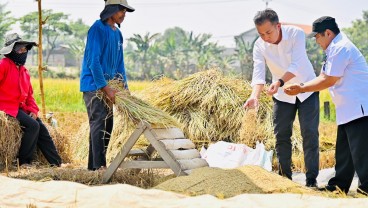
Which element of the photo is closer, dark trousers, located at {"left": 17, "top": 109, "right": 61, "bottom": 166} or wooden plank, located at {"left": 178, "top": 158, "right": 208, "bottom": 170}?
wooden plank, located at {"left": 178, "top": 158, "right": 208, "bottom": 170}

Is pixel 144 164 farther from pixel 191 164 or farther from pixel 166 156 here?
pixel 191 164

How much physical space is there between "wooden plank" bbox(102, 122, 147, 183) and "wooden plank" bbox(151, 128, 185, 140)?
111mm

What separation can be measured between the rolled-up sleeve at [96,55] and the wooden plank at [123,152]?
0.58m

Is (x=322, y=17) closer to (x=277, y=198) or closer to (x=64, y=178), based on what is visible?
(x=277, y=198)

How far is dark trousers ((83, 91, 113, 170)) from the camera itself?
6.68 m

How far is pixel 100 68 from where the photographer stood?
6.54 meters

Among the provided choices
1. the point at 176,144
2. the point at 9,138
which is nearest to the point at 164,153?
the point at 176,144

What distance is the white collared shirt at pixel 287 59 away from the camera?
21.9 feet

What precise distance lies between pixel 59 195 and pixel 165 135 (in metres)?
1.69

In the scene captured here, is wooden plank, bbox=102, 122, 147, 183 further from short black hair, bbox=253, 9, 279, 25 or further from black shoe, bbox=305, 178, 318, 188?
black shoe, bbox=305, 178, 318, 188

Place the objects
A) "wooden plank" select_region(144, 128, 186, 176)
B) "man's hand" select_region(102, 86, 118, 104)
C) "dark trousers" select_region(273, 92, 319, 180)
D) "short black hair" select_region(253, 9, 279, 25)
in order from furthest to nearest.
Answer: "dark trousers" select_region(273, 92, 319, 180) < "man's hand" select_region(102, 86, 118, 104) < "short black hair" select_region(253, 9, 279, 25) < "wooden plank" select_region(144, 128, 186, 176)

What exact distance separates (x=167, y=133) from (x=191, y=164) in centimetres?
35

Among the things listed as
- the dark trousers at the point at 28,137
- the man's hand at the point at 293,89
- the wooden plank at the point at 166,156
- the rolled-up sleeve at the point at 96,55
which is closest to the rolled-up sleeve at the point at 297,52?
the man's hand at the point at 293,89

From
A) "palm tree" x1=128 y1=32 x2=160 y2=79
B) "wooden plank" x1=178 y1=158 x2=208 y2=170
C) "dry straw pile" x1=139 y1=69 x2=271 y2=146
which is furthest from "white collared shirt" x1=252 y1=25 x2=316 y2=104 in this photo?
"palm tree" x1=128 y1=32 x2=160 y2=79
